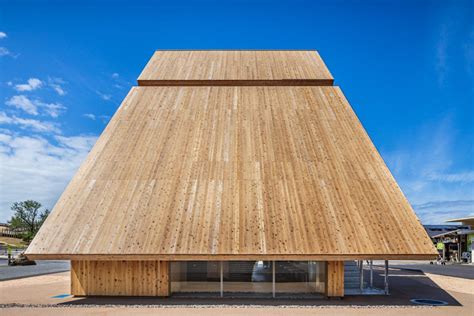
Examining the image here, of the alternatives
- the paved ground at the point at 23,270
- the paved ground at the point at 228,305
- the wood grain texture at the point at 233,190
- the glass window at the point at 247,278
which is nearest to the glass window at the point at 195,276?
the glass window at the point at 247,278

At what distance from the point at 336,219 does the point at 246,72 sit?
1021cm

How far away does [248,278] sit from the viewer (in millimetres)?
→ 12008

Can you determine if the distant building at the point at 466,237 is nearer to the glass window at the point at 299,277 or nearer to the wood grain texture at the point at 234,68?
the wood grain texture at the point at 234,68

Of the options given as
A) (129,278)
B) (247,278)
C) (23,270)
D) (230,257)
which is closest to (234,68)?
(247,278)

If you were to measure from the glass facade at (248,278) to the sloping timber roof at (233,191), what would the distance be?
117 centimetres

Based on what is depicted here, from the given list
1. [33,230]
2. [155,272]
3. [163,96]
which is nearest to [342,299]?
[155,272]

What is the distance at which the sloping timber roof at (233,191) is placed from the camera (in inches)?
436

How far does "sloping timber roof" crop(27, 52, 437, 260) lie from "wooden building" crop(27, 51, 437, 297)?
4 centimetres

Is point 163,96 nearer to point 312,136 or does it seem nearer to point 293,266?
point 312,136

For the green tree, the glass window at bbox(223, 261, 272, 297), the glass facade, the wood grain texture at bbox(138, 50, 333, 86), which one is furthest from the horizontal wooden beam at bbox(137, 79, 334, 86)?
the green tree

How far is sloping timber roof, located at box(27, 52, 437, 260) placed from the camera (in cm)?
1106

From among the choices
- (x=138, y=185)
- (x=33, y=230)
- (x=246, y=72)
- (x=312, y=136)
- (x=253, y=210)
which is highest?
(x=246, y=72)

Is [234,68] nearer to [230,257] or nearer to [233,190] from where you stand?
[233,190]

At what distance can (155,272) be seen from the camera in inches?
461
